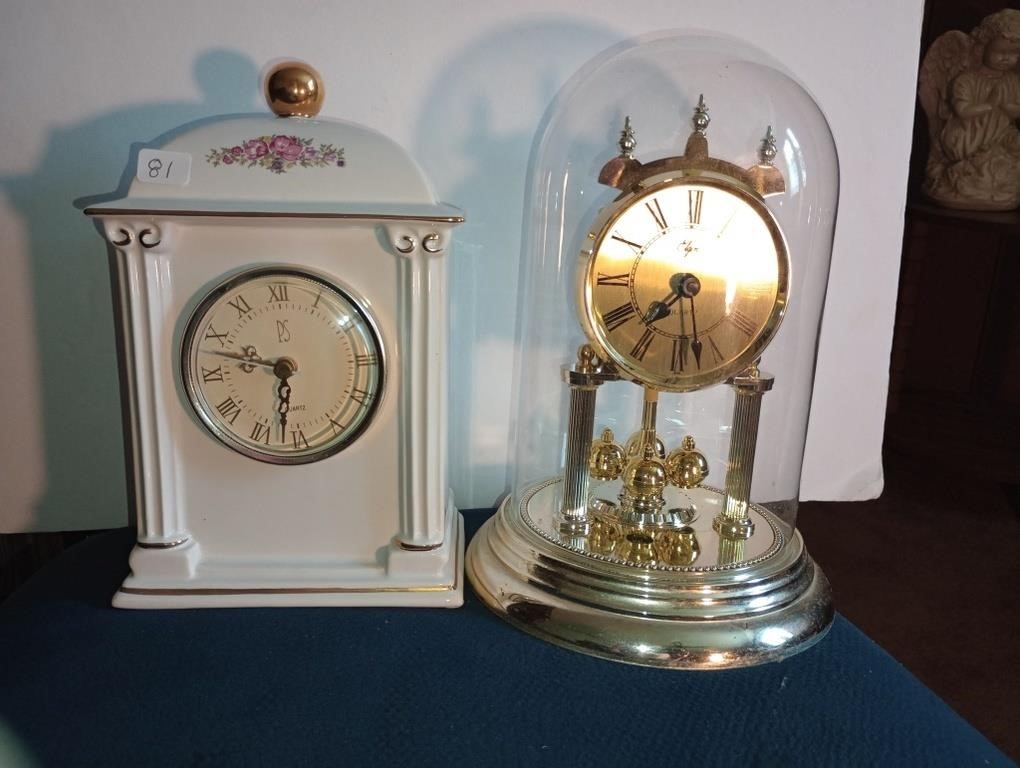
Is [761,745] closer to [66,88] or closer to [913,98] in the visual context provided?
[913,98]

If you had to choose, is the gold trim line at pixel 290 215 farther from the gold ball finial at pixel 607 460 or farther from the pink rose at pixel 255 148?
the gold ball finial at pixel 607 460

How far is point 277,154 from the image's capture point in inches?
29.1

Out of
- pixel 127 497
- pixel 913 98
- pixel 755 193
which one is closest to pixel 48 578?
pixel 127 497

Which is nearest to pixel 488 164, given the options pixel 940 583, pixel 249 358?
pixel 249 358

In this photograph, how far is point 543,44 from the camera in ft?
3.13

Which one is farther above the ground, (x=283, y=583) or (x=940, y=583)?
(x=283, y=583)

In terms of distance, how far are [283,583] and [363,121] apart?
0.53 m

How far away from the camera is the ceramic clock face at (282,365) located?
0.75 meters

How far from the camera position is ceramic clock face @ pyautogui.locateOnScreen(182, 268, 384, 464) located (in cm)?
75

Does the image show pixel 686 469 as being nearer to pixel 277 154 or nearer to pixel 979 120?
pixel 277 154

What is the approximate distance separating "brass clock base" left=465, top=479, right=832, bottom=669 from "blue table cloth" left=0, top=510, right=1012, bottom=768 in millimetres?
17

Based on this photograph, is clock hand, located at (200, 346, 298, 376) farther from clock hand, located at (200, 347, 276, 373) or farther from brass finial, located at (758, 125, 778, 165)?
brass finial, located at (758, 125, 778, 165)

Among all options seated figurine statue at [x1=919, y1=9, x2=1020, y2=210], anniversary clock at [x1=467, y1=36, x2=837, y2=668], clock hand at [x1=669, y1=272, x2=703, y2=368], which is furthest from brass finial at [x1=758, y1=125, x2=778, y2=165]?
seated figurine statue at [x1=919, y1=9, x2=1020, y2=210]

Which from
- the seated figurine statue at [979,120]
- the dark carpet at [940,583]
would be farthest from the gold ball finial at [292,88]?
the seated figurine statue at [979,120]
